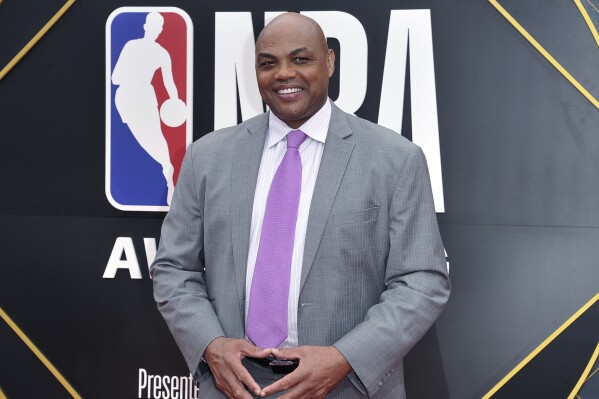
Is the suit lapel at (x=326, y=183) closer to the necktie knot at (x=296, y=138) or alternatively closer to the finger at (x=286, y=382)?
the necktie knot at (x=296, y=138)

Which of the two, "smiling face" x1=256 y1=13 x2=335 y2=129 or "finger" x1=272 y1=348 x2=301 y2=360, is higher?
"smiling face" x1=256 y1=13 x2=335 y2=129

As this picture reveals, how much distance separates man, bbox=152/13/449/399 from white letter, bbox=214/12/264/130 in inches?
37.4

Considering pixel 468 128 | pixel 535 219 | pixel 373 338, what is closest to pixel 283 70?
pixel 373 338

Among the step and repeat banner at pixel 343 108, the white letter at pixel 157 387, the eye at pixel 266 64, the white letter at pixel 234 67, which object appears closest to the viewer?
the eye at pixel 266 64

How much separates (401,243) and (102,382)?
1766mm

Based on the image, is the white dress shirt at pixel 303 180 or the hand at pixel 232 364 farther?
the white dress shirt at pixel 303 180

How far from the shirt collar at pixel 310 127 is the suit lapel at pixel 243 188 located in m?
0.02

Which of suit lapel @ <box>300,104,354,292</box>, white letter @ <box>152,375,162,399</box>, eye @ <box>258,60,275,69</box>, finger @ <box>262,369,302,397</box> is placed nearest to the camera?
finger @ <box>262,369,302,397</box>

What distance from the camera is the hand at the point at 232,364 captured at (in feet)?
5.24

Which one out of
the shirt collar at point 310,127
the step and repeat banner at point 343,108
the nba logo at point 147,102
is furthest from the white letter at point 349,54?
the shirt collar at point 310,127

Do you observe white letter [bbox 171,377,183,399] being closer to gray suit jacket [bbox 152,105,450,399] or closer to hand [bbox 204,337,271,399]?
gray suit jacket [bbox 152,105,450,399]

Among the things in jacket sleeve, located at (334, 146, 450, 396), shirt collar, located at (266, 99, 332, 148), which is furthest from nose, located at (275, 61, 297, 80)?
jacket sleeve, located at (334, 146, 450, 396)

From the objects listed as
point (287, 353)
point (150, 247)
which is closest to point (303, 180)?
point (287, 353)

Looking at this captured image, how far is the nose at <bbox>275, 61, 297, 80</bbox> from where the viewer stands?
1.77 metres
